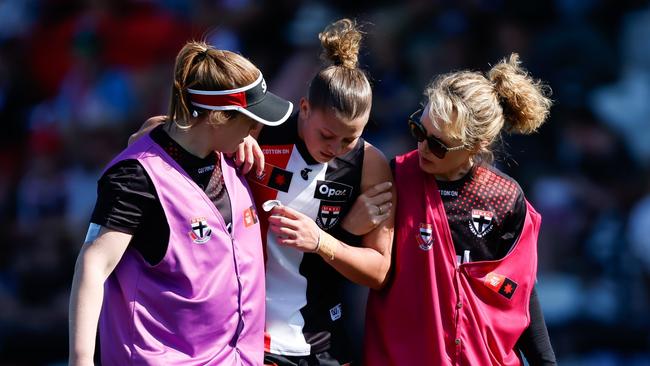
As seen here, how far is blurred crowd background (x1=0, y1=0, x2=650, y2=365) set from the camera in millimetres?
7137

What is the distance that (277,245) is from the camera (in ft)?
13.2

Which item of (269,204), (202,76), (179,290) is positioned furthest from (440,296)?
(202,76)

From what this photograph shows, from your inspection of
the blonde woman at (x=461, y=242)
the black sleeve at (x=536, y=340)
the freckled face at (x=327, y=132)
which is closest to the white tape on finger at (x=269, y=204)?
the freckled face at (x=327, y=132)

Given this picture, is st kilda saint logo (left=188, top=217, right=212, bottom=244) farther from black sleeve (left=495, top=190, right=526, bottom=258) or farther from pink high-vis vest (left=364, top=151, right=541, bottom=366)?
black sleeve (left=495, top=190, right=526, bottom=258)

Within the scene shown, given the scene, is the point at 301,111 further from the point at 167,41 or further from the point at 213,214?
the point at 167,41

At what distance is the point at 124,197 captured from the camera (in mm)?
3455

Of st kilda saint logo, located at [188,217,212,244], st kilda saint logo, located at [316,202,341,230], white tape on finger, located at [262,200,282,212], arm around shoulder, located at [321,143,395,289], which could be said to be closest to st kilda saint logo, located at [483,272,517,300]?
arm around shoulder, located at [321,143,395,289]

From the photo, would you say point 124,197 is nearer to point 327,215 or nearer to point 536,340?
point 327,215

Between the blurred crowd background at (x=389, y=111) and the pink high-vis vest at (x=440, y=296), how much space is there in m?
2.56

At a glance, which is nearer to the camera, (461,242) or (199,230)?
(199,230)

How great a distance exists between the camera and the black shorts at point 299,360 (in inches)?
156

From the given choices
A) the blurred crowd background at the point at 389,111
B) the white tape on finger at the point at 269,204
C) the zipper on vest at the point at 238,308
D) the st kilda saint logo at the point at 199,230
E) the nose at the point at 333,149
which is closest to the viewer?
the st kilda saint logo at the point at 199,230

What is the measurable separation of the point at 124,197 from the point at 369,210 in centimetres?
98

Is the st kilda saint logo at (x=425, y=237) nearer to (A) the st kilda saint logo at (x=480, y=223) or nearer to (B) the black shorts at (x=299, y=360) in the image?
(A) the st kilda saint logo at (x=480, y=223)
